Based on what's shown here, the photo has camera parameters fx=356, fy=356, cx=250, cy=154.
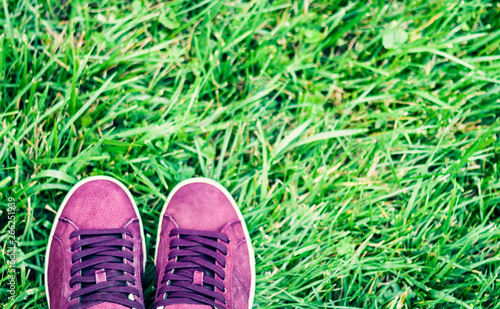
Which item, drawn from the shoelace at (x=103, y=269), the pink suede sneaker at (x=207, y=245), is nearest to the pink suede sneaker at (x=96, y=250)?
the shoelace at (x=103, y=269)

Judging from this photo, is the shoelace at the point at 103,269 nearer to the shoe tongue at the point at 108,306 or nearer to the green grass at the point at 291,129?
the shoe tongue at the point at 108,306

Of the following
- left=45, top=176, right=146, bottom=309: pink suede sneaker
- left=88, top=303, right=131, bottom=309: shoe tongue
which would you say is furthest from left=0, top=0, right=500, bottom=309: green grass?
left=88, top=303, right=131, bottom=309: shoe tongue

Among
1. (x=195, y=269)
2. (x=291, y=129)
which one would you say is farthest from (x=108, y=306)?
(x=291, y=129)

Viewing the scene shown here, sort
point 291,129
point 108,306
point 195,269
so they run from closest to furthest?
point 108,306
point 195,269
point 291,129

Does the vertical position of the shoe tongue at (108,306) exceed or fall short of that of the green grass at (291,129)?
it falls short

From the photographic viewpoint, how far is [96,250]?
5.13 ft

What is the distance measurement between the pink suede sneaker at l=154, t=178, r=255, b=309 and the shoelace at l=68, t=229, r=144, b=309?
0.14m

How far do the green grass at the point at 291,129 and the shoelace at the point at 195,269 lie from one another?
17 centimetres

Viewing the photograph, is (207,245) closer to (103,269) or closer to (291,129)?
(103,269)

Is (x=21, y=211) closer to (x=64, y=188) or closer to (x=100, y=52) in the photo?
(x=64, y=188)

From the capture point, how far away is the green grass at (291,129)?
1583 mm

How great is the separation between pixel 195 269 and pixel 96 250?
1.45ft

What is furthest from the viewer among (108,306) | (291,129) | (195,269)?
(291,129)

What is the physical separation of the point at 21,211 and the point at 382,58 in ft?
6.03
